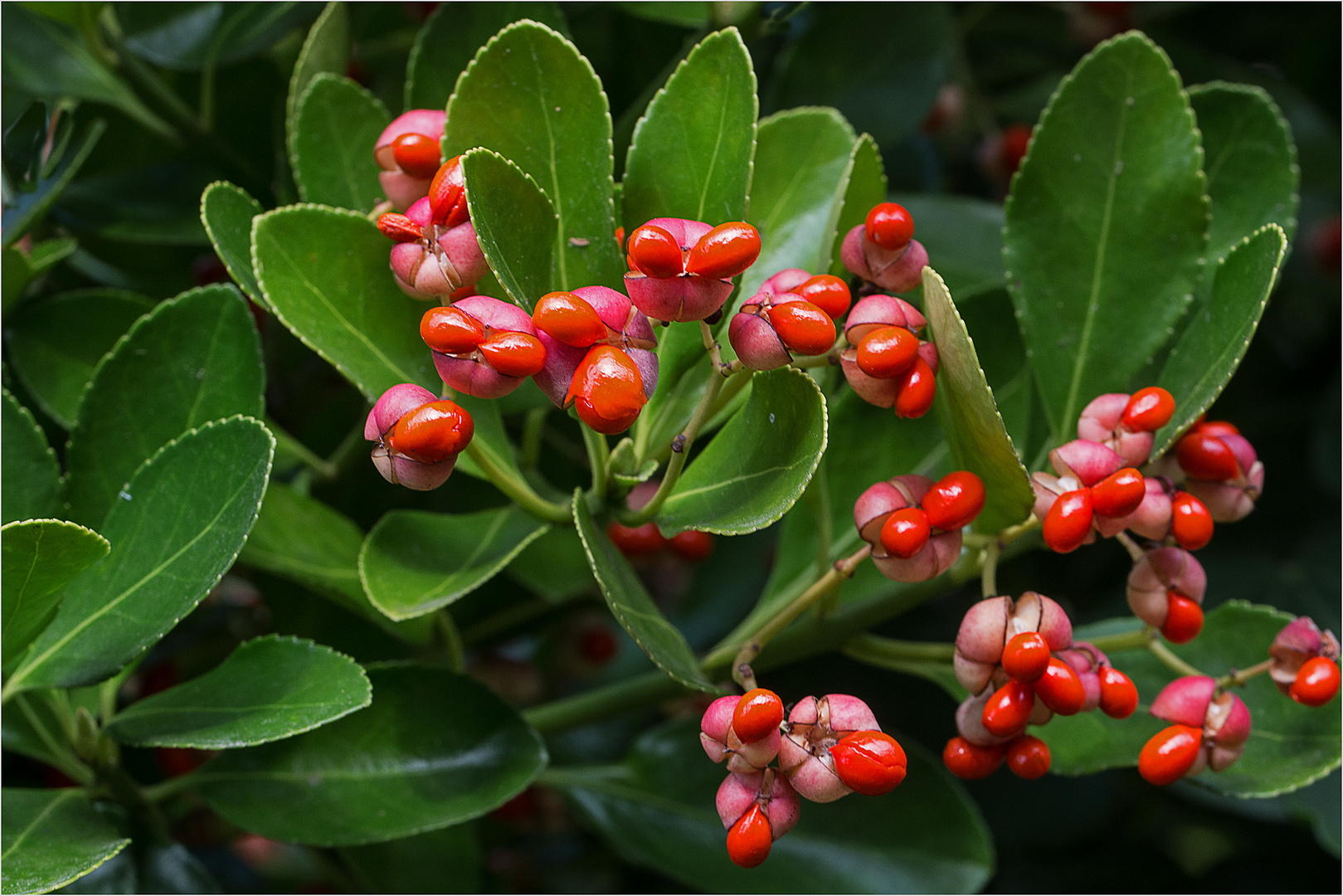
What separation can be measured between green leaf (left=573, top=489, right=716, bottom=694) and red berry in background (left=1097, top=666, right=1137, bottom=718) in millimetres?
226

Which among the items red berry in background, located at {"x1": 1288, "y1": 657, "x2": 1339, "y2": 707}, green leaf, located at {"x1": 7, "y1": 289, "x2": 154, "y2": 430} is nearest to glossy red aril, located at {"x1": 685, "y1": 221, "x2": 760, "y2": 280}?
red berry in background, located at {"x1": 1288, "y1": 657, "x2": 1339, "y2": 707}

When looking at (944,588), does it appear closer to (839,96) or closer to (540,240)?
(540,240)

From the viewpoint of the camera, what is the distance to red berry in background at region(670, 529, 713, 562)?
3.65 ft

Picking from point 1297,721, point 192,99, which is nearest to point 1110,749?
point 1297,721

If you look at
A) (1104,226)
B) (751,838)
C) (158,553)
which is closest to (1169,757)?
(751,838)

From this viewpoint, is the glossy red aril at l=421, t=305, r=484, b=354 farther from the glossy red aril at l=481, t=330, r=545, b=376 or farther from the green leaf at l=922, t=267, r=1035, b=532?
the green leaf at l=922, t=267, r=1035, b=532

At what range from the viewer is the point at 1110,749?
2.54 ft

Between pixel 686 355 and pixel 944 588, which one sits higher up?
pixel 686 355

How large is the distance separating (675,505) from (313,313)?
244 millimetres

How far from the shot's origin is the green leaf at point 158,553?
65 cm

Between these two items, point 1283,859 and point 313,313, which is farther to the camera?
point 1283,859

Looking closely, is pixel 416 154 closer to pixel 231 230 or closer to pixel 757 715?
pixel 231 230

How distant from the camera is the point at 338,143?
797mm

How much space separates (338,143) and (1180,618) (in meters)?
0.64
